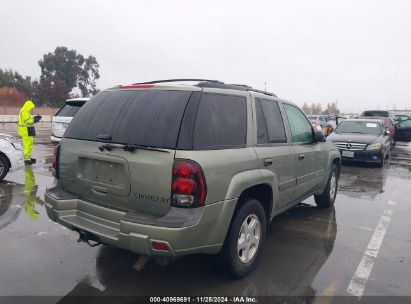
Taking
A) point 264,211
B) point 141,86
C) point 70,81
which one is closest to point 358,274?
point 264,211

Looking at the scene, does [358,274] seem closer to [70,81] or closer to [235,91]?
[235,91]

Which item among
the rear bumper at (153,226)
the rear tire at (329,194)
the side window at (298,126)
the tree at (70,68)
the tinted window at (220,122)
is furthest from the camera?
the tree at (70,68)

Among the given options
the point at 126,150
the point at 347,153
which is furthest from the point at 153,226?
the point at 347,153

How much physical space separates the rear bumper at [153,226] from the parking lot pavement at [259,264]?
21.7 inches

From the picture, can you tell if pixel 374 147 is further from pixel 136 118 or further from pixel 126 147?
pixel 126 147

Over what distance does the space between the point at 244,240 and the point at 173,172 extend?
1161 millimetres

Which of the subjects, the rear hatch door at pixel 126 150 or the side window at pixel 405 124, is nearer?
the rear hatch door at pixel 126 150

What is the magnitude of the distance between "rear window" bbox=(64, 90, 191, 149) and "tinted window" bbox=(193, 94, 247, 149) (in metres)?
0.19

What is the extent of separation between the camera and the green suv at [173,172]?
2.78 metres

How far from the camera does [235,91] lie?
357cm

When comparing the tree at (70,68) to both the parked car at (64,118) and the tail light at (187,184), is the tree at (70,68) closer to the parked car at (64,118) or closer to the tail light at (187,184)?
the parked car at (64,118)

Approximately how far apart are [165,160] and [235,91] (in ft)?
4.06

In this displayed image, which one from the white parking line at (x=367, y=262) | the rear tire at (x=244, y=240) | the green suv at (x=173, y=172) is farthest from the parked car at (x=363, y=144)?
the rear tire at (x=244, y=240)

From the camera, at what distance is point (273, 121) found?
411 centimetres
